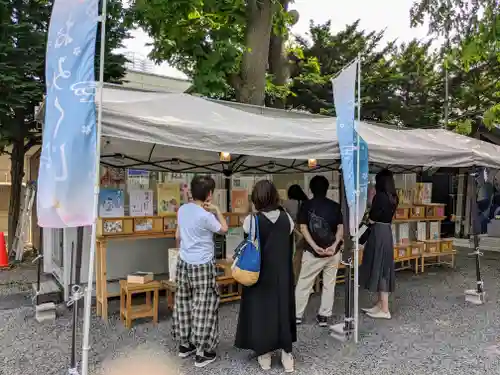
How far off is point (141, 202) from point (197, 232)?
5.75 ft

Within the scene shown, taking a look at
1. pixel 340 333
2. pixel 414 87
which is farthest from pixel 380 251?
pixel 414 87

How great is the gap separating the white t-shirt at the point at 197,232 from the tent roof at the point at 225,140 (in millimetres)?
518

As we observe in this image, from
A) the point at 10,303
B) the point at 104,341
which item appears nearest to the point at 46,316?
the point at 104,341

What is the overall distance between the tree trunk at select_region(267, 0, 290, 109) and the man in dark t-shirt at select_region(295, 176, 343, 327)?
5630 mm

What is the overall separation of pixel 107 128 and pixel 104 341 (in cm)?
212

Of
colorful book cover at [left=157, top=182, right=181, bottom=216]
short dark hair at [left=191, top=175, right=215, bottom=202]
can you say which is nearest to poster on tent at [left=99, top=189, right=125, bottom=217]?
colorful book cover at [left=157, top=182, right=181, bottom=216]

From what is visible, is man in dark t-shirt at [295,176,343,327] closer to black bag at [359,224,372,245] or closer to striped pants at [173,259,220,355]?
black bag at [359,224,372,245]

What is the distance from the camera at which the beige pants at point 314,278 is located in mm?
4176

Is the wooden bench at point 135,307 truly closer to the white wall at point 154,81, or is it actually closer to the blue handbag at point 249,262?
the blue handbag at point 249,262

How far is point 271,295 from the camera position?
10.3 ft

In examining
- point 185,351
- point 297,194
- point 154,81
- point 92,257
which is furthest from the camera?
point 154,81

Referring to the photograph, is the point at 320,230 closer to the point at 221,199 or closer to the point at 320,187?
the point at 320,187

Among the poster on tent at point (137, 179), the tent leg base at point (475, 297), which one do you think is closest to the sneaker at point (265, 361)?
the poster on tent at point (137, 179)

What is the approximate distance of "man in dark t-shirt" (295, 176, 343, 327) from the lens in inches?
160
